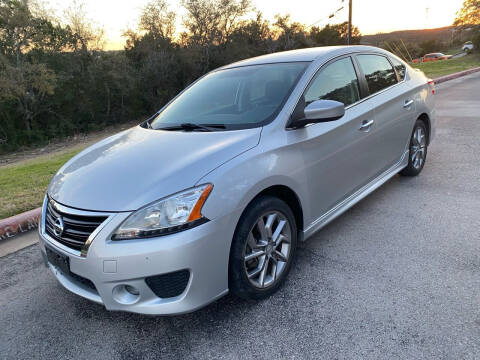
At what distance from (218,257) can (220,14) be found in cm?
3576

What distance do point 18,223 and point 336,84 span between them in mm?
3585

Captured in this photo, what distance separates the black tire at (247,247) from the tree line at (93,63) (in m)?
29.4

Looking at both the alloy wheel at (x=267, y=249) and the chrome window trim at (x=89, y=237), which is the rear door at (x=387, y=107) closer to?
the alloy wheel at (x=267, y=249)

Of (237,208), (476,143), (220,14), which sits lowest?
(476,143)

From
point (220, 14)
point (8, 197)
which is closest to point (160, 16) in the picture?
point (220, 14)

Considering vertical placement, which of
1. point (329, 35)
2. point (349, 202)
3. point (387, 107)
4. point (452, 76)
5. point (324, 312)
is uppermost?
point (329, 35)

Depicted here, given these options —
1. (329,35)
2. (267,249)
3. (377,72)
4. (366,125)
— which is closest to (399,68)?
(377,72)

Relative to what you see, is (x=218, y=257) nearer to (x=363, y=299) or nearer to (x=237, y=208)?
(x=237, y=208)

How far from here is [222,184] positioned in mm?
2201

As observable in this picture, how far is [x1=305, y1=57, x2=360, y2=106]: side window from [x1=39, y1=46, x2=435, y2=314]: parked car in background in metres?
0.01

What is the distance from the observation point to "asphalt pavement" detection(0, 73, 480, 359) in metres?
2.19

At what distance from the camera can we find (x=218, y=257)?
2199 mm

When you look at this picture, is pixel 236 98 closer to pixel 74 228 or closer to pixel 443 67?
pixel 74 228

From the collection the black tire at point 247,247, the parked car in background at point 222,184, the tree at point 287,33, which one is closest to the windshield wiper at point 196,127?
the parked car in background at point 222,184
